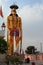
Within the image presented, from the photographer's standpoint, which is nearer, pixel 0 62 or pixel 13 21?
pixel 0 62

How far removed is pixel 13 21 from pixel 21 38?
355 cm

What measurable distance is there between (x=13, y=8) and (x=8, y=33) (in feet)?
17.0

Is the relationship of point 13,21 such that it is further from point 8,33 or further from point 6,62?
point 6,62

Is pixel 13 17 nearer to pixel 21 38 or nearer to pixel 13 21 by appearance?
pixel 13 21

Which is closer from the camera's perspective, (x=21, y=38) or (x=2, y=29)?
(x=2, y=29)

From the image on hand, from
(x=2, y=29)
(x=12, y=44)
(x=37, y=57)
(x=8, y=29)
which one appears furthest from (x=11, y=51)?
(x=37, y=57)

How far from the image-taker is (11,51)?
44.1m

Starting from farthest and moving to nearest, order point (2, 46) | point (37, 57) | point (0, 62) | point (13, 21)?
point (37, 57), point (13, 21), point (0, 62), point (2, 46)

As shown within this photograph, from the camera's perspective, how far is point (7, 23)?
44625 millimetres

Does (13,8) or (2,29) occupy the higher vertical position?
(13,8)

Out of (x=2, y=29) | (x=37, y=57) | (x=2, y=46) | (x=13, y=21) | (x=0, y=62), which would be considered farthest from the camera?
(x=37, y=57)

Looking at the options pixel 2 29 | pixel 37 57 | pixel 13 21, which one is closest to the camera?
pixel 2 29

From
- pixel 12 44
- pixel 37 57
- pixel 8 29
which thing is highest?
pixel 8 29

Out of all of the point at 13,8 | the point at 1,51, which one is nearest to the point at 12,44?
the point at 13,8
